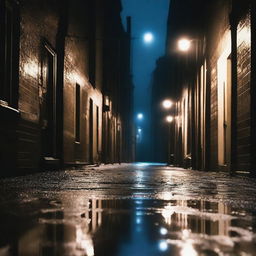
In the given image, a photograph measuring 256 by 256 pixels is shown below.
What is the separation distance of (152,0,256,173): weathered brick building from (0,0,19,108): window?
149 inches

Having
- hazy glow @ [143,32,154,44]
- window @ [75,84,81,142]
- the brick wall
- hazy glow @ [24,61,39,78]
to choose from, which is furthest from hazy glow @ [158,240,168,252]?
hazy glow @ [143,32,154,44]

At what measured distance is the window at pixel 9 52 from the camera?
7.33 m

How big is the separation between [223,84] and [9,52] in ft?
19.4

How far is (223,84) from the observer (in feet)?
38.8

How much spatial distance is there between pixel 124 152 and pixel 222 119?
94.5 ft

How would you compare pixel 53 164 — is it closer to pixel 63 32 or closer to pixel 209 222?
pixel 63 32

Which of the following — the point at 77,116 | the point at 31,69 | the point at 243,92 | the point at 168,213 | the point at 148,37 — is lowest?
the point at 168,213

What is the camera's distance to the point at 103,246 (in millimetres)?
1435

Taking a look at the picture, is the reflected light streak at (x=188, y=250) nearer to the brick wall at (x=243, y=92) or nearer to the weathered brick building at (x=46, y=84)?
the weathered brick building at (x=46, y=84)

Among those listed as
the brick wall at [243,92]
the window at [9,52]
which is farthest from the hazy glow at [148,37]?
the window at [9,52]

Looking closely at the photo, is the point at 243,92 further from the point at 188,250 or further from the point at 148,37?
the point at 148,37

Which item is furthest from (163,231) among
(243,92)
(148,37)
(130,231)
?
(148,37)

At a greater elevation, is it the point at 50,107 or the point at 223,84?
the point at 223,84

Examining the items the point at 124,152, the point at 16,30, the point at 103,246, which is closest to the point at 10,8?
the point at 16,30
